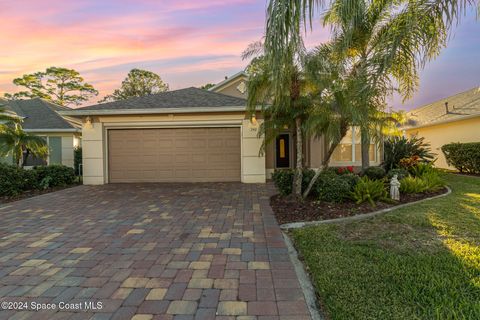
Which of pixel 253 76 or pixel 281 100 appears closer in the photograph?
pixel 281 100

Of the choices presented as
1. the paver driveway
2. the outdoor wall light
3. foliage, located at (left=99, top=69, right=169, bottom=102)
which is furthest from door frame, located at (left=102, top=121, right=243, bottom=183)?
foliage, located at (left=99, top=69, right=169, bottom=102)

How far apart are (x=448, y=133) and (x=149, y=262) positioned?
58.7 feet

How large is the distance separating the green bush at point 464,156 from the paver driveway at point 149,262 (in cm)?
1134

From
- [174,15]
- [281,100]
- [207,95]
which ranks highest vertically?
[174,15]

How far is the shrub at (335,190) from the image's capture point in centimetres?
623

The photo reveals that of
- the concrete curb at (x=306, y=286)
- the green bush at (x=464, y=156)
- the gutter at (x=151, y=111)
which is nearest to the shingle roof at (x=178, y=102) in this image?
the gutter at (x=151, y=111)

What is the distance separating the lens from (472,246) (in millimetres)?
3783

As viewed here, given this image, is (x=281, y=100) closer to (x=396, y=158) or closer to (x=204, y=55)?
(x=396, y=158)

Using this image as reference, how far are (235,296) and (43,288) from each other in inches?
84.6

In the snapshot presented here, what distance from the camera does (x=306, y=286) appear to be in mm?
2846

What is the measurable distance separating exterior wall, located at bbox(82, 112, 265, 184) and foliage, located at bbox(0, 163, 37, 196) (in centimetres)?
188

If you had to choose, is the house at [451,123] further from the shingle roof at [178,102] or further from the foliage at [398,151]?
the shingle roof at [178,102]

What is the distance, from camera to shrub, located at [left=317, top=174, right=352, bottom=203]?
20.4 ft

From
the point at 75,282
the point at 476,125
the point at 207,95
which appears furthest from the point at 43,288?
the point at 476,125
